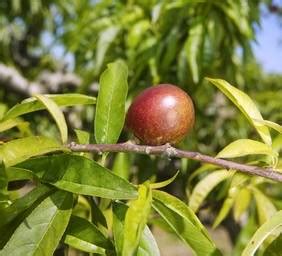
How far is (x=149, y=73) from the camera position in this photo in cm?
164

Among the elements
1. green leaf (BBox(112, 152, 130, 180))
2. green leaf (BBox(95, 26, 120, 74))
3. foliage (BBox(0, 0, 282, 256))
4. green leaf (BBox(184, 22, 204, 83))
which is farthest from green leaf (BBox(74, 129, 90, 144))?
green leaf (BBox(95, 26, 120, 74))

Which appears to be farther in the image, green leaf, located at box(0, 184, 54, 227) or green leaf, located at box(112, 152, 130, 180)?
green leaf, located at box(112, 152, 130, 180)

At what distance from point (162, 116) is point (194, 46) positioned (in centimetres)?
83

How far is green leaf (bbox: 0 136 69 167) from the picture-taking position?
622mm

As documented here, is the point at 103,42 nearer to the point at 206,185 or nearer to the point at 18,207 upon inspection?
the point at 206,185

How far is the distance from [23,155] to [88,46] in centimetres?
134

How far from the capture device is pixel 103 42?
1.69 meters

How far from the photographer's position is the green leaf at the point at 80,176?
583 millimetres

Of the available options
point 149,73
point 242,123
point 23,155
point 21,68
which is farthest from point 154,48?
point 21,68

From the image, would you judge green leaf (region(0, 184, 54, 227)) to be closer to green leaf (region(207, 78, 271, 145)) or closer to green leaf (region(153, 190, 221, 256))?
green leaf (region(153, 190, 221, 256))

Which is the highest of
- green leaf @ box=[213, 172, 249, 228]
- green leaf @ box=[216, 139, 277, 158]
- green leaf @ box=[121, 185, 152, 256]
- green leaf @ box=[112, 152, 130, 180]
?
green leaf @ box=[121, 185, 152, 256]

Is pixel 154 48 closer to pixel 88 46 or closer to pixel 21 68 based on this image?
pixel 88 46

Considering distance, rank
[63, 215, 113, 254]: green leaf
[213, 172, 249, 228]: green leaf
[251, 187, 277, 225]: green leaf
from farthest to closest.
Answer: [251, 187, 277, 225]: green leaf → [213, 172, 249, 228]: green leaf → [63, 215, 113, 254]: green leaf

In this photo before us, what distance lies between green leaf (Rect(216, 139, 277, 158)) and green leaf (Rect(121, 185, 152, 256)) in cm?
15
